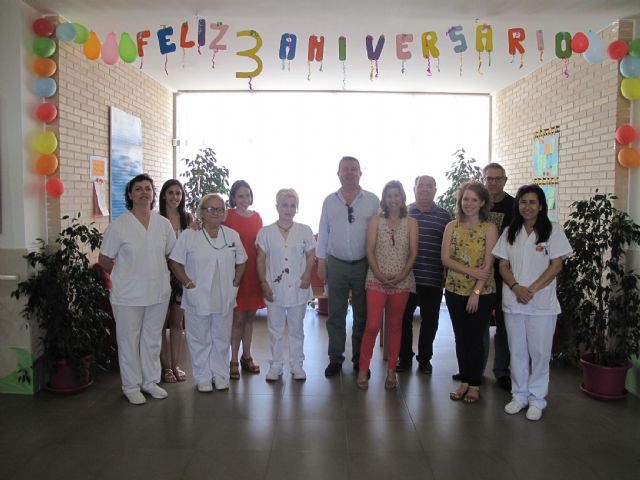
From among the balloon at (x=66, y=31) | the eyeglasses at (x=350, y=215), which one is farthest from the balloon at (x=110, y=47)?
the eyeglasses at (x=350, y=215)

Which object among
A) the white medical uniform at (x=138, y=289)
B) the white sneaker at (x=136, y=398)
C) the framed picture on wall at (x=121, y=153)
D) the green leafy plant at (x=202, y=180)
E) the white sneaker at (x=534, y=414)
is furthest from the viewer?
the green leafy plant at (x=202, y=180)

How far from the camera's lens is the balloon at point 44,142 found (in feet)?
13.0

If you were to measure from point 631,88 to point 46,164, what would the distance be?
4710mm

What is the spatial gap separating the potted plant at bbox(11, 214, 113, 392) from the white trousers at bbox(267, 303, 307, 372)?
143 cm

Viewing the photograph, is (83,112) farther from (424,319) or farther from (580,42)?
(580,42)

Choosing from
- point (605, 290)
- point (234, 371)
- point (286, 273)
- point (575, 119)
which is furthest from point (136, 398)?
point (575, 119)

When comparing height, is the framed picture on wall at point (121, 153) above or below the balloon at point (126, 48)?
below

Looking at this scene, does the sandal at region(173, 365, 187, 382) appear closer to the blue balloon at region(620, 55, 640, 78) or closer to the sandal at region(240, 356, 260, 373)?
the sandal at region(240, 356, 260, 373)

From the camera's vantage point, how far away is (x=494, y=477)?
274cm

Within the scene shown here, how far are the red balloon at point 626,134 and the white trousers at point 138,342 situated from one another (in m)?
3.88

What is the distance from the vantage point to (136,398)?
3.71m

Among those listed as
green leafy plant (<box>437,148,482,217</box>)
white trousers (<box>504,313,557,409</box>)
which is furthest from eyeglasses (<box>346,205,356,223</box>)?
green leafy plant (<box>437,148,482,217</box>)

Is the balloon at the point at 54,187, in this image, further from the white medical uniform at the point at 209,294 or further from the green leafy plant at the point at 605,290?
the green leafy plant at the point at 605,290

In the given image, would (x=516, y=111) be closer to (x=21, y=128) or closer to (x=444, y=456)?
(x=444, y=456)
